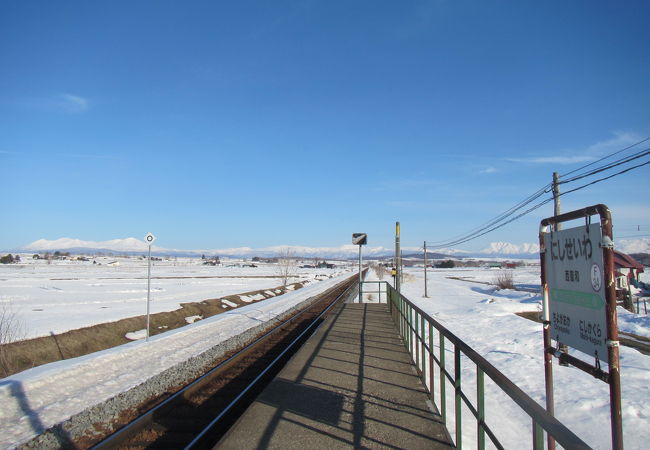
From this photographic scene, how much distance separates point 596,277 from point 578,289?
0.89 ft

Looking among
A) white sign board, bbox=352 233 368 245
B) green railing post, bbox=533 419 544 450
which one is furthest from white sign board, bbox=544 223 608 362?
white sign board, bbox=352 233 368 245

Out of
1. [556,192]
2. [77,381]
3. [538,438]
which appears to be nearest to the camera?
[538,438]

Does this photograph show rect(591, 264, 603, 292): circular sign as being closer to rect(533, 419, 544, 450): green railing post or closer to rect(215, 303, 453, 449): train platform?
rect(533, 419, 544, 450): green railing post

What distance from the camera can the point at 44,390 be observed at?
7523 millimetres

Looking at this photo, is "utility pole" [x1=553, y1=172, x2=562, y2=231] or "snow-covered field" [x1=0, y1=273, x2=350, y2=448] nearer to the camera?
"snow-covered field" [x1=0, y1=273, x2=350, y2=448]

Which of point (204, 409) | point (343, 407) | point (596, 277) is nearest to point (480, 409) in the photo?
point (596, 277)

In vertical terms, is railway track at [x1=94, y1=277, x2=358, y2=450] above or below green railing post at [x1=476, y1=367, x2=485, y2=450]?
below

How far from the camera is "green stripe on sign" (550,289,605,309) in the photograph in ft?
9.15

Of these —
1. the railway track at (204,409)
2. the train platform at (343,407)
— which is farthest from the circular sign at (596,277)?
the railway track at (204,409)

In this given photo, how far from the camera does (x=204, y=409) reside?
270 inches

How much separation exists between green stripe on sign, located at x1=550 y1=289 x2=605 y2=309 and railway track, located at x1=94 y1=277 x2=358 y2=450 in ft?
14.8

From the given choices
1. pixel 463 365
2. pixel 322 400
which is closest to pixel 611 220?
pixel 322 400

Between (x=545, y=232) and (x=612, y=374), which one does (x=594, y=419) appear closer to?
(x=545, y=232)

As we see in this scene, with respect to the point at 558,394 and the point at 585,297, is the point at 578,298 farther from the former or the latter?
the point at 558,394
